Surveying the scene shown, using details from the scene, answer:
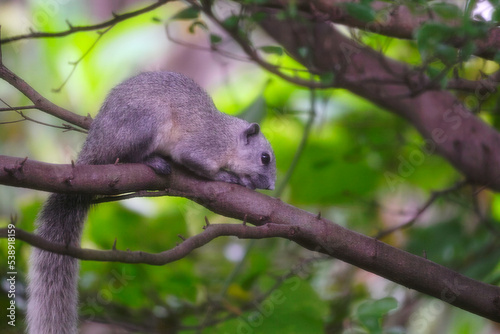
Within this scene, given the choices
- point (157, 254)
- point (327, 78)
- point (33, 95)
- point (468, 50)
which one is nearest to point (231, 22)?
point (327, 78)

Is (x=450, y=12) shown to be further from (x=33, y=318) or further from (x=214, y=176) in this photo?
(x=33, y=318)

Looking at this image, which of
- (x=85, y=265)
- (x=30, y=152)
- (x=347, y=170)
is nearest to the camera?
(x=85, y=265)

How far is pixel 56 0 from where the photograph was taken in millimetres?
2643

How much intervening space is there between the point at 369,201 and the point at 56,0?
1785 millimetres

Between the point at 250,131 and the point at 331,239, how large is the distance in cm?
65

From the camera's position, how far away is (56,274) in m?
1.57

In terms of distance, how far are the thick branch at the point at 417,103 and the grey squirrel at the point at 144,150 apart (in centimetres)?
46

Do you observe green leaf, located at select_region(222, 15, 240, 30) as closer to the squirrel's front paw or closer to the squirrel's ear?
the squirrel's ear

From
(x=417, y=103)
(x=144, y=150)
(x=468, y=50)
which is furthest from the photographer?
(x=417, y=103)

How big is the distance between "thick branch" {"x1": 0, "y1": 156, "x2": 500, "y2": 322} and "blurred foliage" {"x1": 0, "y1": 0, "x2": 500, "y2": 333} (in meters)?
0.16

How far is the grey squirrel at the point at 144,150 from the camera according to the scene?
1538 millimetres

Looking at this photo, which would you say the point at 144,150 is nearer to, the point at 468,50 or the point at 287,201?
the point at 468,50

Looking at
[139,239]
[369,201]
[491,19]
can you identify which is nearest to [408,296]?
[369,201]

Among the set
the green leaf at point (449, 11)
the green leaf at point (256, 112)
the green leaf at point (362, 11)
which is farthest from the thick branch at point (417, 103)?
the green leaf at point (449, 11)
